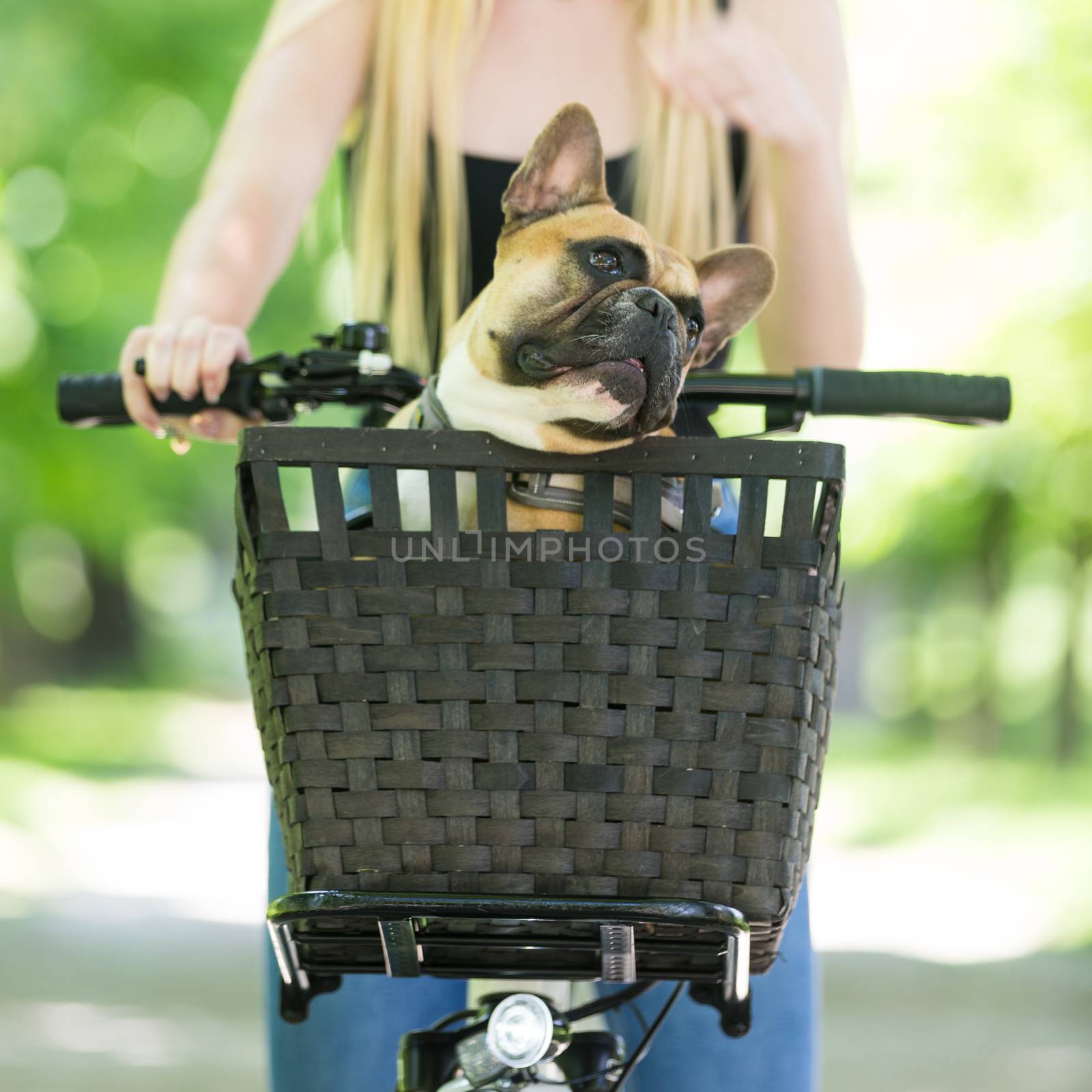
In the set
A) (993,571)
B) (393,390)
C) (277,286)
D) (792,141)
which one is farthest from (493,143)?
(993,571)

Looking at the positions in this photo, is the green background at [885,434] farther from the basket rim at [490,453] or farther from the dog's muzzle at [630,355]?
the basket rim at [490,453]

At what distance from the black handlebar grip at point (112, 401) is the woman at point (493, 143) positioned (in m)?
0.18

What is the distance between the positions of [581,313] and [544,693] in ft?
1.54

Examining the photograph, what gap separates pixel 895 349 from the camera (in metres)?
8.66

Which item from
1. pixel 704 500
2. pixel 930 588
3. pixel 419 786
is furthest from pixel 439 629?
pixel 930 588

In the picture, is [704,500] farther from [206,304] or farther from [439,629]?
[206,304]

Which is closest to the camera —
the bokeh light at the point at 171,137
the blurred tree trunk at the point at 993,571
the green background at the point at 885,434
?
the green background at the point at 885,434

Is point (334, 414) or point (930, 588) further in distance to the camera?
point (930, 588)

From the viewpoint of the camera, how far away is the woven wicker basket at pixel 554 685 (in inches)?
55.2

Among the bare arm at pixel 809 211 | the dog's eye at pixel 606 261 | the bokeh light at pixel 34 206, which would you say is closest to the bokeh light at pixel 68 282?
the bokeh light at pixel 34 206

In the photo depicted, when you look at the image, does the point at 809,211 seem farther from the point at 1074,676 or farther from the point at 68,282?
the point at 1074,676

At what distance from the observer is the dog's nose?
156 cm

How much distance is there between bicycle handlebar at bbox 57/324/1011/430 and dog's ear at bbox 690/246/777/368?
18cm

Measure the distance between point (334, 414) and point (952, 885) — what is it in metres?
4.71
